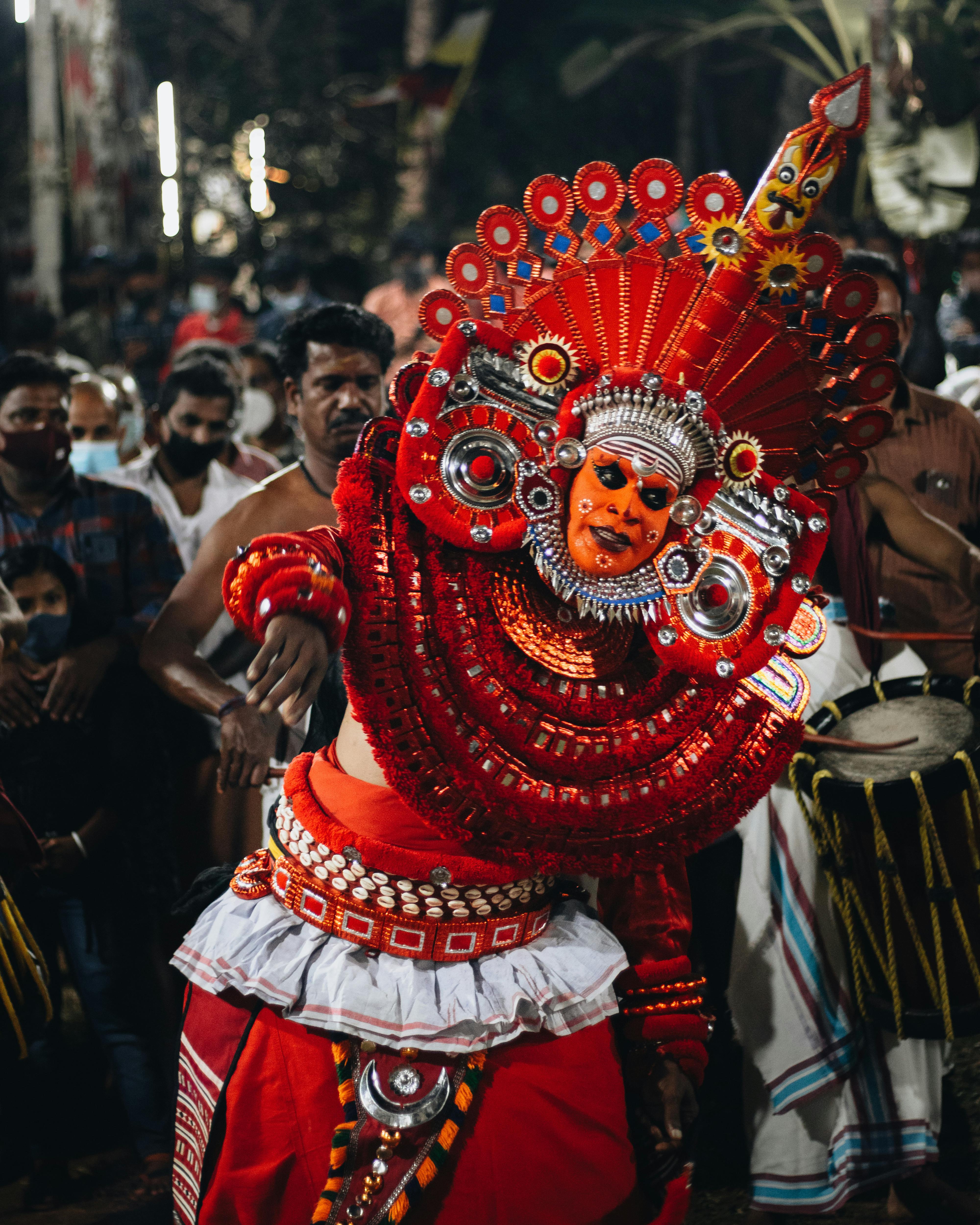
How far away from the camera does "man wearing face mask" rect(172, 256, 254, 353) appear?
30.7ft

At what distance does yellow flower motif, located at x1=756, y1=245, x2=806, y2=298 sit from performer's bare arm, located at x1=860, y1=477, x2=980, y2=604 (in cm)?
157

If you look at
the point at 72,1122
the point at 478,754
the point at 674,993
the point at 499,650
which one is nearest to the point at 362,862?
the point at 478,754

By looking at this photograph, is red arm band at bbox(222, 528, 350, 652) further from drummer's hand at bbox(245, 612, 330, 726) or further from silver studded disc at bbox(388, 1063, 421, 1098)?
silver studded disc at bbox(388, 1063, 421, 1098)

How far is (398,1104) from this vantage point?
184 centimetres

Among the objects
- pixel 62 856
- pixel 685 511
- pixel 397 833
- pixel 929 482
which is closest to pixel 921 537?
pixel 929 482

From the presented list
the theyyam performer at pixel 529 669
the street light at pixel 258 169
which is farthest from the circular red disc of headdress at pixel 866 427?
the street light at pixel 258 169

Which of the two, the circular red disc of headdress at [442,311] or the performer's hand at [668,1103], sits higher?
the circular red disc of headdress at [442,311]

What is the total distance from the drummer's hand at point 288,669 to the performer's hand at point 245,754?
4.46ft

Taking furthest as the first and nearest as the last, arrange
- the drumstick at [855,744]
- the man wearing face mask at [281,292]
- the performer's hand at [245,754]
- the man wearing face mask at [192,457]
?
1. the man wearing face mask at [281,292]
2. the man wearing face mask at [192,457]
3. the performer's hand at [245,754]
4. the drumstick at [855,744]

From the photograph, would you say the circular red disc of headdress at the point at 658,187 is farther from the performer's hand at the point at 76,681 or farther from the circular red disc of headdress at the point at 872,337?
the performer's hand at the point at 76,681

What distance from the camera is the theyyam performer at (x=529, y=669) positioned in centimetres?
184

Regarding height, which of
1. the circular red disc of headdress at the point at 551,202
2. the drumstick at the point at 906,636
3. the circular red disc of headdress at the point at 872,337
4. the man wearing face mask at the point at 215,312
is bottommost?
the drumstick at the point at 906,636

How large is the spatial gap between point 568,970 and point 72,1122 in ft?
7.82

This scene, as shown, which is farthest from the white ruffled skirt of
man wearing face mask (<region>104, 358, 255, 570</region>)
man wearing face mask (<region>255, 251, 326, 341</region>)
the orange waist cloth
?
man wearing face mask (<region>255, 251, 326, 341</region>)
